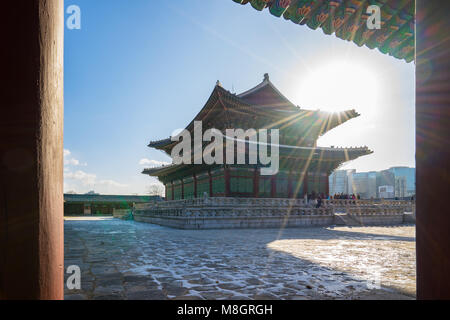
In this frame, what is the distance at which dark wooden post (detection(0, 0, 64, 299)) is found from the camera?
46.1 inches

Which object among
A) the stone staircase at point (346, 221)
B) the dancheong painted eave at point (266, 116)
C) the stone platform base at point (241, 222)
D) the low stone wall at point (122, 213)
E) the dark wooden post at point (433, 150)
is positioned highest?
→ the dancheong painted eave at point (266, 116)

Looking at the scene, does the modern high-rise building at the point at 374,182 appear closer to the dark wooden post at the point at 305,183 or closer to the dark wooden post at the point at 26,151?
the dark wooden post at the point at 305,183

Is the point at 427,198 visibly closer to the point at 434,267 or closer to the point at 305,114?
the point at 434,267

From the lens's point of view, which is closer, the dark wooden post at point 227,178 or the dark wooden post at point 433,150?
the dark wooden post at point 433,150

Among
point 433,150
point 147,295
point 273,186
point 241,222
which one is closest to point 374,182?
point 273,186

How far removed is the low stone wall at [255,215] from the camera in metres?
13.6

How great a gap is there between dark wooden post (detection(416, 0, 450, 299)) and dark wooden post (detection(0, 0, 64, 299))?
5.69ft

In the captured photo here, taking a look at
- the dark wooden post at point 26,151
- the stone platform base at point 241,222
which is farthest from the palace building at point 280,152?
the dark wooden post at point 26,151

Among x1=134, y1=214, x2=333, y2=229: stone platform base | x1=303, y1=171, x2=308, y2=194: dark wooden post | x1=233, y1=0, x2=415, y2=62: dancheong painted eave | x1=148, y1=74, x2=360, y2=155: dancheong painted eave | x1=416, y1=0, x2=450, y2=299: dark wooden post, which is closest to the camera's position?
x1=416, y1=0, x2=450, y2=299: dark wooden post

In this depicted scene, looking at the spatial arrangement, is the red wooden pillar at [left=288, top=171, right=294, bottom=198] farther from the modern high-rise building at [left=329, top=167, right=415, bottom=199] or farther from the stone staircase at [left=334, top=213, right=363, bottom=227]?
the modern high-rise building at [left=329, top=167, right=415, bottom=199]

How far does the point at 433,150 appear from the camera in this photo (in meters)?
1.35

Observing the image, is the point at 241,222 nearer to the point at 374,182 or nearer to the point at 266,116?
the point at 266,116

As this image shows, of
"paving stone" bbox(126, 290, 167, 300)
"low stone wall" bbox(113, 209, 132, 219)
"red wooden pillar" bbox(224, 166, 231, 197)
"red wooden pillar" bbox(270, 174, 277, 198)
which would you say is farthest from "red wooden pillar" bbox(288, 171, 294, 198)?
"paving stone" bbox(126, 290, 167, 300)

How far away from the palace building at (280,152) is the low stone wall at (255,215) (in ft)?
12.4
